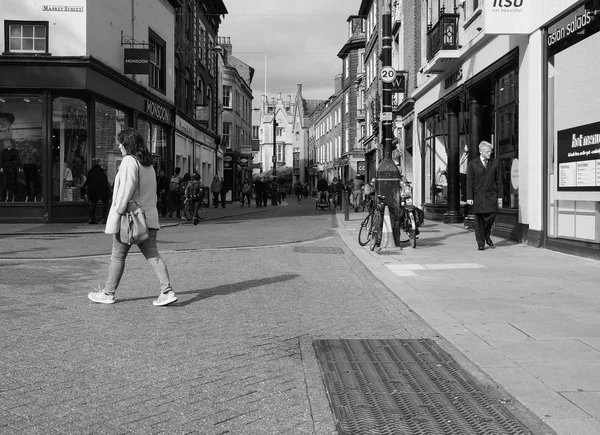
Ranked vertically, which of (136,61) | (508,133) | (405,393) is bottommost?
(405,393)

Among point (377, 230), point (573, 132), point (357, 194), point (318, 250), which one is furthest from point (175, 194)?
point (573, 132)

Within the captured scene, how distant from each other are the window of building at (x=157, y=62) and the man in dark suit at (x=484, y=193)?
1646 cm

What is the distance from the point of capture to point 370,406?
3.58 meters

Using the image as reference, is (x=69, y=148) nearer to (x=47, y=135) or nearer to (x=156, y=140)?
(x=47, y=135)

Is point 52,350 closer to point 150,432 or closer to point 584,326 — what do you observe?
point 150,432

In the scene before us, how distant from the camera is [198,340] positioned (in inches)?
201

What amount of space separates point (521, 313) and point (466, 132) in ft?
40.4

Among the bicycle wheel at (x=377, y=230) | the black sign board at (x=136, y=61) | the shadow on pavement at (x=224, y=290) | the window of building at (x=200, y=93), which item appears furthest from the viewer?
the window of building at (x=200, y=93)

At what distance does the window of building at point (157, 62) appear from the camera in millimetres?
25312

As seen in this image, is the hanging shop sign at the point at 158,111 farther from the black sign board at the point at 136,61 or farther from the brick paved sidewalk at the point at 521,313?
the brick paved sidewalk at the point at 521,313

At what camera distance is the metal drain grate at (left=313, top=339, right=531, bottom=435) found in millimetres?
3279

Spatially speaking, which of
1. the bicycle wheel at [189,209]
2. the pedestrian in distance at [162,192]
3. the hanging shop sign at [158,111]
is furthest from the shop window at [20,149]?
the hanging shop sign at [158,111]

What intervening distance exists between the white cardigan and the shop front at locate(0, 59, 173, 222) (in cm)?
1301

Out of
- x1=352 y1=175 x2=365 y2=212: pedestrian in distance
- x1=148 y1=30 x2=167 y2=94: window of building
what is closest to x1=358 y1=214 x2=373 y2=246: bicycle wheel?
x1=148 y1=30 x2=167 y2=94: window of building
